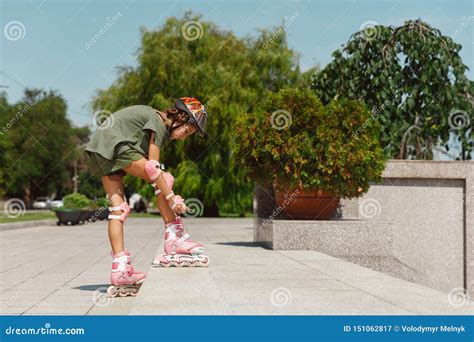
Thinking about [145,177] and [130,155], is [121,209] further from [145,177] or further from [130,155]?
[130,155]

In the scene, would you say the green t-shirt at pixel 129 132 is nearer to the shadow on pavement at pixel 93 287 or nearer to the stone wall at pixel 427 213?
the shadow on pavement at pixel 93 287

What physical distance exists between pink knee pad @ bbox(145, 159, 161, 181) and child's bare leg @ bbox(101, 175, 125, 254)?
296mm

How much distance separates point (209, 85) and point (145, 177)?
25.4 m

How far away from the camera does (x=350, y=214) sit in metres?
9.72

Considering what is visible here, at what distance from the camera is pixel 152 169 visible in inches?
190

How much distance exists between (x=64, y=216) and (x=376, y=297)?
20679 millimetres

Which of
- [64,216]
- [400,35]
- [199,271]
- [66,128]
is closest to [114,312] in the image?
[199,271]

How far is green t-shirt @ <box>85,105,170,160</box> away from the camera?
480 cm

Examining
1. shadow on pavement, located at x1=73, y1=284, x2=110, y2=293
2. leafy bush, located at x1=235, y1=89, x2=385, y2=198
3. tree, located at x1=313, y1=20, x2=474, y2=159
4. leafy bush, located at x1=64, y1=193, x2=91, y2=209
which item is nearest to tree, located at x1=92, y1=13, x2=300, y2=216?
A: leafy bush, located at x1=64, y1=193, x2=91, y2=209

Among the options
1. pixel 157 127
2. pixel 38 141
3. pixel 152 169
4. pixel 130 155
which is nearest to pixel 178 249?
pixel 152 169

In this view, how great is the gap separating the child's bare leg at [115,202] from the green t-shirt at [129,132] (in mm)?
Result: 235

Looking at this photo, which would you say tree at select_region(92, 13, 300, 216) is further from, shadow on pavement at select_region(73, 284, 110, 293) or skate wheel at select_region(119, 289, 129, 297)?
skate wheel at select_region(119, 289, 129, 297)

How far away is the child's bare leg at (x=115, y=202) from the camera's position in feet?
16.1
